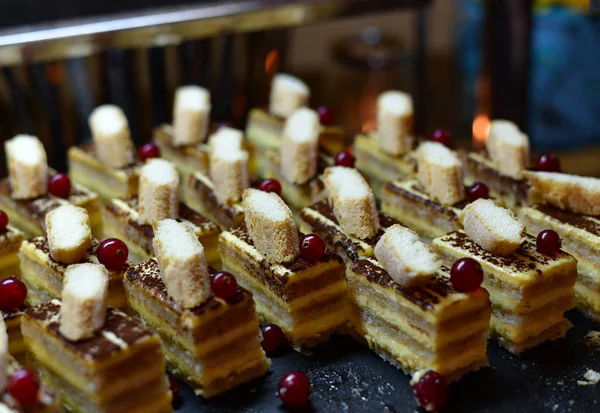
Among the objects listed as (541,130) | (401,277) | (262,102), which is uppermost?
(401,277)

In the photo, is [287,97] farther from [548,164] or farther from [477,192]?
[548,164]

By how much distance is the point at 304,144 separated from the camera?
12.5 ft

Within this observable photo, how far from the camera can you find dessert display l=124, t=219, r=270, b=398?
276 cm

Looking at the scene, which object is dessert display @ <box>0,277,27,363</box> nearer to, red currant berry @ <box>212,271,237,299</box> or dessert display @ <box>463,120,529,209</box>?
red currant berry @ <box>212,271,237,299</box>

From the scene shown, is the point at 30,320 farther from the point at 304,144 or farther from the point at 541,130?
the point at 541,130

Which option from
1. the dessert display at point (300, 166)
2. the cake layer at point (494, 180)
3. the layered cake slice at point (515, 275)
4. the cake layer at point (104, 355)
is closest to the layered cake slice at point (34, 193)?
the dessert display at point (300, 166)

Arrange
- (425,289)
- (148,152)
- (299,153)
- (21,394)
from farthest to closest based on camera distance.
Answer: (148,152), (299,153), (425,289), (21,394)

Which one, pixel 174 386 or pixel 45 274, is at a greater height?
pixel 45 274

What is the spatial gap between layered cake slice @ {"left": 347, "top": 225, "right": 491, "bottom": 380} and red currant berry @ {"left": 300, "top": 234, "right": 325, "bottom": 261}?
14 cm

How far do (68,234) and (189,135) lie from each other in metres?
1.25

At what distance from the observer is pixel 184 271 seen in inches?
108

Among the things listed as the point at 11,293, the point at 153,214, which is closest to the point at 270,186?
the point at 153,214

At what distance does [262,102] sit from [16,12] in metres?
1.60

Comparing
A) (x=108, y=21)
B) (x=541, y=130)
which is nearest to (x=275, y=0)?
(x=108, y=21)
